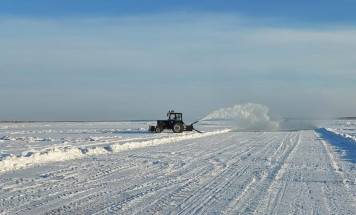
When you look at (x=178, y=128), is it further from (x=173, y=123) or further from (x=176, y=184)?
(x=176, y=184)

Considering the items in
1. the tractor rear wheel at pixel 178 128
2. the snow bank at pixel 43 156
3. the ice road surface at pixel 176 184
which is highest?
the tractor rear wheel at pixel 178 128

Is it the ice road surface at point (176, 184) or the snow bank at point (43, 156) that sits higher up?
the snow bank at point (43, 156)

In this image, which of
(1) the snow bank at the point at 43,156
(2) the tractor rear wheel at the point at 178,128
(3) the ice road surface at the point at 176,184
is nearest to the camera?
(3) the ice road surface at the point at 176,184

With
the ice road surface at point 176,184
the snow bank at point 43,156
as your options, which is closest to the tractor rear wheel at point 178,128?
the snow bank at point 43,156

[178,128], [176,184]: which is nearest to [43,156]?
[176,184]

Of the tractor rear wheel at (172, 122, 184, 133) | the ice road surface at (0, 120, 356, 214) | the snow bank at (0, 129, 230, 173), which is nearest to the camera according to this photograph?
the ice road surface at (0, 120, 356, 214)

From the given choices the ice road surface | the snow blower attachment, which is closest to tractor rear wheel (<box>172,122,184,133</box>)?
the snow blower attachment

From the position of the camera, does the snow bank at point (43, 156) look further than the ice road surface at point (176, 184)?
Yes

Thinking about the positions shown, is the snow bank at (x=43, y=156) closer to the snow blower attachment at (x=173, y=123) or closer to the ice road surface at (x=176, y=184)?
the ice road surface at (x=176, y=184)

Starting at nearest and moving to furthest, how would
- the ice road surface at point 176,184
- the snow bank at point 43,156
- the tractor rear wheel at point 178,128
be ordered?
the ice road surface at point 176,184
the snow bank at point 43,156
the tractor rear wheel at point 178,128

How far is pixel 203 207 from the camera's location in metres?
8.37

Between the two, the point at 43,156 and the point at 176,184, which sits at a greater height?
the point at 43,156

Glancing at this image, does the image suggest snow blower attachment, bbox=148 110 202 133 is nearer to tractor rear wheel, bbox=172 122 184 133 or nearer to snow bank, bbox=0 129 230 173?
tractor rear wheel, bbox=172 122 184 133

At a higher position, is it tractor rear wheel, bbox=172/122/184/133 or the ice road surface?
tractor rear wheel, bbox=172/122/184/133
